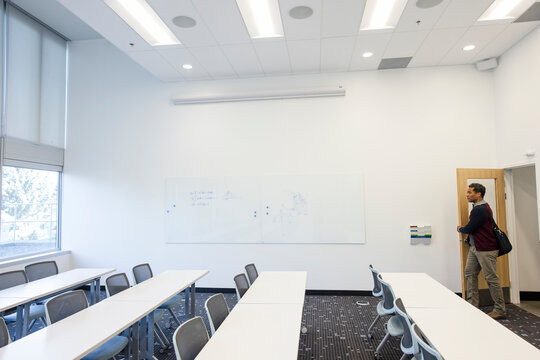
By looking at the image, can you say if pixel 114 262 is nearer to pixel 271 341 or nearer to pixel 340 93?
pixel 271 341

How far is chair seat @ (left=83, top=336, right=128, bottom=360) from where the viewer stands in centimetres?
237

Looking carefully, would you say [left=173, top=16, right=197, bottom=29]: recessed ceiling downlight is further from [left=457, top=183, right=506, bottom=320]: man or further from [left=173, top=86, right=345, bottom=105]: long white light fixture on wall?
[left=457, top=183, right=506, bottom=320]: man

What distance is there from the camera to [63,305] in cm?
264

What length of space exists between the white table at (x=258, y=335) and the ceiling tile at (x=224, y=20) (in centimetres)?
316

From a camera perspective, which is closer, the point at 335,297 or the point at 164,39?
the point at 164,39

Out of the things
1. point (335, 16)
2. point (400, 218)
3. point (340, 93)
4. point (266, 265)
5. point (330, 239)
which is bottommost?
point (266, 265)

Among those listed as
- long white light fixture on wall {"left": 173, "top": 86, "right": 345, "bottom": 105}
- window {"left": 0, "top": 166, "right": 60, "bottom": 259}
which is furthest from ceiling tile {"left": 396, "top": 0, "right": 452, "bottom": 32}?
window {"left": 0, "top": 166, "right": 60, "bottom": 259}

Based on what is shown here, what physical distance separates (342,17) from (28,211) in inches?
222

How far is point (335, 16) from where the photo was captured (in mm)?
3691

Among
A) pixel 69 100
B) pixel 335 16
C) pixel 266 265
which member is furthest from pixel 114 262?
pixel 335 16

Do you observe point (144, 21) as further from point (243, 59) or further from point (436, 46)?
point (436, 46)

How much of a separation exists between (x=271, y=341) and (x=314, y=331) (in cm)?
188

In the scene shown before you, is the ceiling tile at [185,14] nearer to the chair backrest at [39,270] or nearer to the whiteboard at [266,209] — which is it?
the whiteboard at [266,209]

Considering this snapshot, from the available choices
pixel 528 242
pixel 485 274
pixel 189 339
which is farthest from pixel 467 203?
pixel 189 339
